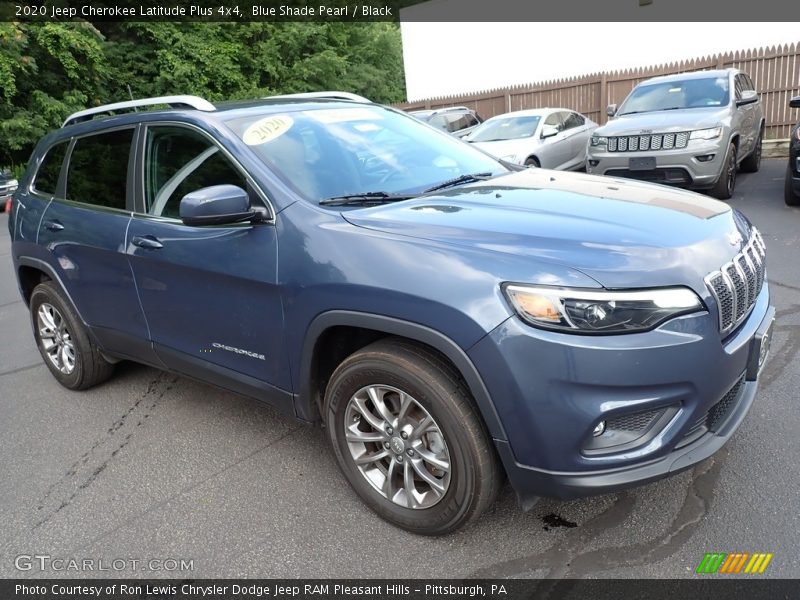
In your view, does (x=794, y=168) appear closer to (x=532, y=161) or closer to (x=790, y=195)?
(x=790, y=195)

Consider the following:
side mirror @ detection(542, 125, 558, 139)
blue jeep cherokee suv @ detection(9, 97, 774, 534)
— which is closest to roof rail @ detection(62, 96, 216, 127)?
blue jeep cherokee suv @ detection(9, 97, 774, 534)

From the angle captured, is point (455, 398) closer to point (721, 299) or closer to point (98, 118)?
point (721, 299)

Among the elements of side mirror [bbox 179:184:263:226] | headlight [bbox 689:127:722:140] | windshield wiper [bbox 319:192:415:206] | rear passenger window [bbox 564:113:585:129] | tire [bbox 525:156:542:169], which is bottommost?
tire [bbox 525:156:542:169]

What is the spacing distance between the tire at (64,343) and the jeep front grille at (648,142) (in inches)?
273

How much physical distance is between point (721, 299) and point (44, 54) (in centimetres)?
2272

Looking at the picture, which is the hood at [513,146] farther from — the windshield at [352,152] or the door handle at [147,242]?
the door handle at [147,242]

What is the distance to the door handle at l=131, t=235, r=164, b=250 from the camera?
3.21m

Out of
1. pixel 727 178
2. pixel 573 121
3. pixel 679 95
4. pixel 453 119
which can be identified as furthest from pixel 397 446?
pixel 453 119

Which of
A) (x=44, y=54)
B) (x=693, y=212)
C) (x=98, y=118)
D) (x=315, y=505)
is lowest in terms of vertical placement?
(x=315, y=505)

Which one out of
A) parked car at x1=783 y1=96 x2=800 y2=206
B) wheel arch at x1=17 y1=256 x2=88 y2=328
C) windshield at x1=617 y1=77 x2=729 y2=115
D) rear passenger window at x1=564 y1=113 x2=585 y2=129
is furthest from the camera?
rear passenger window at x1=564 y1=113 x2=585 y2=129

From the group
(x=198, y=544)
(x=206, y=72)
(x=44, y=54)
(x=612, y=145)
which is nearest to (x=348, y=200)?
(x=198, y=544)

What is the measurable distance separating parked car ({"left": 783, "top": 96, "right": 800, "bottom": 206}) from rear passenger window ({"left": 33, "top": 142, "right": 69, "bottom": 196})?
7319 millimetres

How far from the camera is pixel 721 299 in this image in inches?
89.2

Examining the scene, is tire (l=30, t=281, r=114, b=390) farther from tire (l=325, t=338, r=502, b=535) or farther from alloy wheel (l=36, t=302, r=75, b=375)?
tire (l=325, t=338, r=502, b=535)
